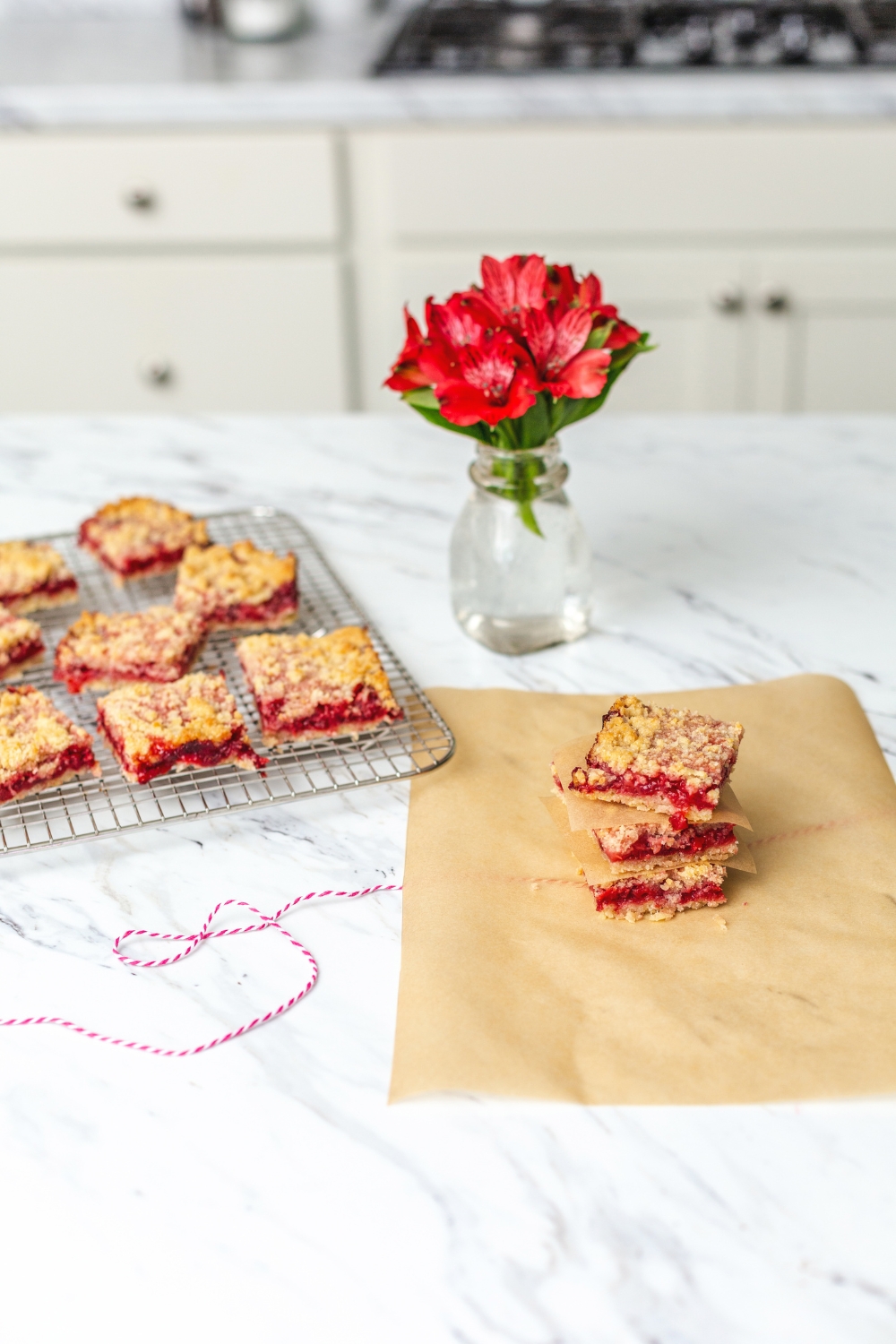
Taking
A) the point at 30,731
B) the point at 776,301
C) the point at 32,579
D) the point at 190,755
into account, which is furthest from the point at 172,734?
the point at 776,301

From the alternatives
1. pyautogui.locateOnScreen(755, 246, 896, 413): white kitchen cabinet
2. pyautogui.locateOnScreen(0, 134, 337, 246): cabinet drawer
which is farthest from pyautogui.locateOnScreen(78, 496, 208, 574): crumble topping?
pyautogui.locateOnScreen(755, 246, 896, 413): white kitchen cabinet

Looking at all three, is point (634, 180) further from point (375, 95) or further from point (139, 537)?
point (139, 537)

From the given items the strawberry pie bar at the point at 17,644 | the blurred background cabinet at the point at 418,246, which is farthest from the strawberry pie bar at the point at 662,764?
the blurred background cabinet at the point at 418,246

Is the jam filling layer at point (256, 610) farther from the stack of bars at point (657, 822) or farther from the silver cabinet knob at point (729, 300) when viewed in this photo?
the silver cabinet knob at point (729, 300)

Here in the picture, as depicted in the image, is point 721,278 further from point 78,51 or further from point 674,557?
point 78,51

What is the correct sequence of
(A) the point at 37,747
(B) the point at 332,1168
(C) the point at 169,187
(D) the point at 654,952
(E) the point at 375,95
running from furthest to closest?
(C) the point at 169,187
(E) the point at 375,95
(A) the point at 37,747
(D) the point at 654,952
(B) the point at 332,1168
